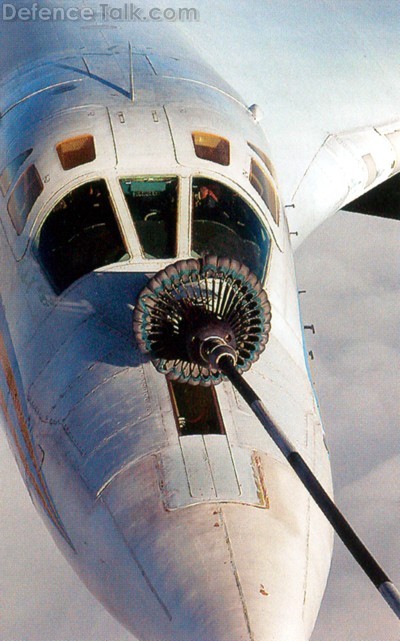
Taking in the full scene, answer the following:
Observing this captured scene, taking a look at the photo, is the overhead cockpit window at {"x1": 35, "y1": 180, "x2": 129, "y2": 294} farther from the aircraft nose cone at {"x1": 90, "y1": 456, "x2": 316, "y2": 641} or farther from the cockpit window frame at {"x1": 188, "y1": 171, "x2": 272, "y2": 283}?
the aircraft nose cone at {"x1": 90, "y1": 456, "x2": 316, "y2": 641}

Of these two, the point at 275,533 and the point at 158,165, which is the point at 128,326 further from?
the point at 275,533

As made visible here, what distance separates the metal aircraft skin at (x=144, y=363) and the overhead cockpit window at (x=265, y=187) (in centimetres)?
3

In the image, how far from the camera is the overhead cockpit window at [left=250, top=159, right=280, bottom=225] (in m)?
11.6

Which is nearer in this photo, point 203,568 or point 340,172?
point 203,568

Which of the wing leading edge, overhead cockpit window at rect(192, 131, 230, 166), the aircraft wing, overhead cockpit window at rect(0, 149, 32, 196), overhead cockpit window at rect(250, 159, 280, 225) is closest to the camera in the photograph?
overhead cockpit window at rect(192, 131, 230, 166)


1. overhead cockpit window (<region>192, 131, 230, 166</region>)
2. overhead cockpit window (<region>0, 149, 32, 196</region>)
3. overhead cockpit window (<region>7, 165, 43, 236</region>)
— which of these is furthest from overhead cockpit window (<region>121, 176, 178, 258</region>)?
overhead cockpit window (<region>0, 149, 32, 196</region>)

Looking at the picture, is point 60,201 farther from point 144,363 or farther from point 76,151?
point 144,363

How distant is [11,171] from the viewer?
39.0 ft

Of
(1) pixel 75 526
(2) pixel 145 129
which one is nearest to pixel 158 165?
(2) pixel 145 129

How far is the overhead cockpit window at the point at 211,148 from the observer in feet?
36.9

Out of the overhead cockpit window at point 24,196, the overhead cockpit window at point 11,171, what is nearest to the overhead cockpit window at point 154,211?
the overhead cockpit window at point 24,196

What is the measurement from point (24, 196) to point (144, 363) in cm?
281

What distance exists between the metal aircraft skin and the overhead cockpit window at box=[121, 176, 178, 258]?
0.02 meters

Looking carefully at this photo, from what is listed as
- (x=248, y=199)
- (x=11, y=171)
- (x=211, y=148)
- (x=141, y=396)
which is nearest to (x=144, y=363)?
(x=141, y=396)
